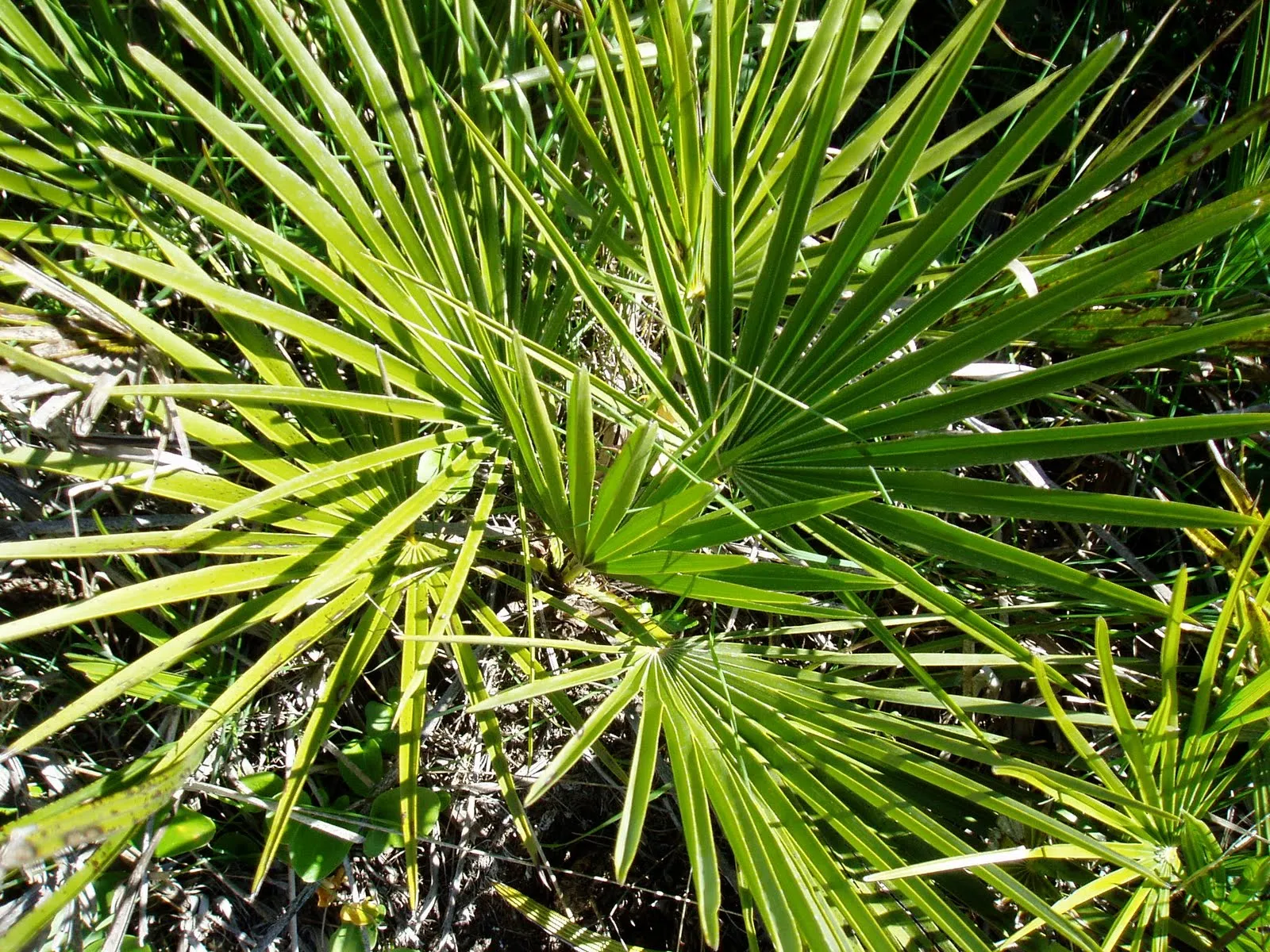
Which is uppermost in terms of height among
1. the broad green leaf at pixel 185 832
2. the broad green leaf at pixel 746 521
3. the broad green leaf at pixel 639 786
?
the broad green leaf at pixel 746 521

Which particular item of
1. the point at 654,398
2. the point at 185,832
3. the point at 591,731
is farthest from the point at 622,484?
the point at 185,832

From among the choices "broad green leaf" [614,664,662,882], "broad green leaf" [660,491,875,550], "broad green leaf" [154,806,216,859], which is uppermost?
"broad green leaf" [660,491,875,550]

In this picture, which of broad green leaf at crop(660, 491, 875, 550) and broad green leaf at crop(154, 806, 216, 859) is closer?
broad green leaf at crop(660, 491, 875, 550)

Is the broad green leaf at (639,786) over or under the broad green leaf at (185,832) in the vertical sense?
over

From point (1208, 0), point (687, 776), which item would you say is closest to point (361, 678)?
point (687, 776)

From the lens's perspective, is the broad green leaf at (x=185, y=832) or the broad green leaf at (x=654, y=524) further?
the broad green leaf at (x=185, y=832)

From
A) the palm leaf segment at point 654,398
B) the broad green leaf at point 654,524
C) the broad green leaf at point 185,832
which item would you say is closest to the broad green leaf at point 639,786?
the palm leaf segment at point 654,398

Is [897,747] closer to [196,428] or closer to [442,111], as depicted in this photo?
[196,428]

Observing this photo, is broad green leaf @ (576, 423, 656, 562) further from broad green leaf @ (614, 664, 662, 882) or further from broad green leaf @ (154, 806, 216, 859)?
broad green leaf @ (154, 806, 216, 859)

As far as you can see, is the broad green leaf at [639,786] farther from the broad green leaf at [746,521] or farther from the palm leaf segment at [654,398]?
the broad green leaf at [746,521]

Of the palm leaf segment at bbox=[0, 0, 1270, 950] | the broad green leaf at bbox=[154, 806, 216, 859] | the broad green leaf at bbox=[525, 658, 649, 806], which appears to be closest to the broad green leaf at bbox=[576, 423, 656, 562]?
the palm leaf segment at bbox=[0, 0, 1270, 950]
